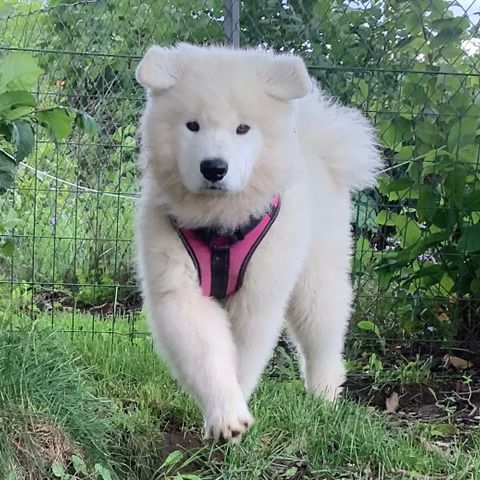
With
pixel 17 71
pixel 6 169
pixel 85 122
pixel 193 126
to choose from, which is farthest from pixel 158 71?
pixel 6 169

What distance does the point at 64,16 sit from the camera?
5.05 m

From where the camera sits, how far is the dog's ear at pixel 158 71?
10.0ft

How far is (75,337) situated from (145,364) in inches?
22.6

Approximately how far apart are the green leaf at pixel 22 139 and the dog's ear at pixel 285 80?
865mm

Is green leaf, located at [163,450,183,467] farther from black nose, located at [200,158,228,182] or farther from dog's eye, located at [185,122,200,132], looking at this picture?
dog's eye, located at [185,122,200,132]

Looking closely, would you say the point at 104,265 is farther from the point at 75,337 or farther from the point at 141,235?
the point at 141,235

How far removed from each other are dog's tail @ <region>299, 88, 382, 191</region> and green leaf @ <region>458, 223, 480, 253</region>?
2.49 feet

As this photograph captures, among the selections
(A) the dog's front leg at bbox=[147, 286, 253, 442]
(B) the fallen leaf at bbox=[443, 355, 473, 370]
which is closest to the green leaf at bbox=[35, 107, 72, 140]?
(A) the dog's front leg at bbox=[147, 286, 253, 442]

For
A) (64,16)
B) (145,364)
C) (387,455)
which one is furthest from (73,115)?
(64,16)

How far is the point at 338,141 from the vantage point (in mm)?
3852

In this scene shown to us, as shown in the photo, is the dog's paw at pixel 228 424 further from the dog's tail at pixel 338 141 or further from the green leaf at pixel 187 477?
the dog's tail at pixel 338 141

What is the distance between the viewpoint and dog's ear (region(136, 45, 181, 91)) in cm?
305

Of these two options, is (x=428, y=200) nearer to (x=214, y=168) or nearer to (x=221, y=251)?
(x=221, y=251)

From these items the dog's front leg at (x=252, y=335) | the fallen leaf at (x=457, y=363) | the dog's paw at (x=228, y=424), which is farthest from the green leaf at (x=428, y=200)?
the dog's paw at (x=228, y=424)
